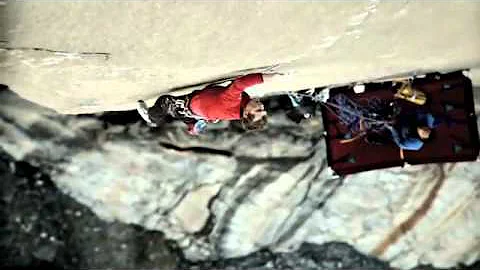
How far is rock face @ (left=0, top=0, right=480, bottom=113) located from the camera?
6.49 ft

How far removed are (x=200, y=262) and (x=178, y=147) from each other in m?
0.77

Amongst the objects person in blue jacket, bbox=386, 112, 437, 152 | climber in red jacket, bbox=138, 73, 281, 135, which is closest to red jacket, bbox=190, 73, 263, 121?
climber in red jacket, bbox=138, 73, 281, 135

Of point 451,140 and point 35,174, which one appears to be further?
point 35,174

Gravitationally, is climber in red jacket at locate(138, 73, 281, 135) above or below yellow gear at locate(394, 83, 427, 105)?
above

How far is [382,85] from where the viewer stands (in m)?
3.64

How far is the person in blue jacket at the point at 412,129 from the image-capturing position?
358 centimetres

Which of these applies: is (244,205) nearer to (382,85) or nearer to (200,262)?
(200,262)

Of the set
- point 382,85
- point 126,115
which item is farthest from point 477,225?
point 126,115

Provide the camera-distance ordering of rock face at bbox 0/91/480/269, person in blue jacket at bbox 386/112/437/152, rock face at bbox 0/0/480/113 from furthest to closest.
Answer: rock face at bbox 0/91/480/269
person in blue jacket at bbox 386/112/437/152
rock face at bbox 0/0/480/113

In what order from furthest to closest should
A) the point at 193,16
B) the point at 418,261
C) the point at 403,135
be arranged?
the point at 418,261 < the point at 403,135 < the point at 193,16

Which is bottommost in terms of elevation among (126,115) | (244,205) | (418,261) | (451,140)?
(418,261)

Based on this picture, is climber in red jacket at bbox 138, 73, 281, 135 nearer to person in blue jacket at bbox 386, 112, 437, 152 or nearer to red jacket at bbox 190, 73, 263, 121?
red jacket at bbox 190, 73, 263, 121

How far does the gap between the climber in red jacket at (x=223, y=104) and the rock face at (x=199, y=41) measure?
6 centimetres

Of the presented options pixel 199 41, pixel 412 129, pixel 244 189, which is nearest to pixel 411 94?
pixel 412 129
